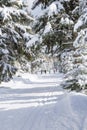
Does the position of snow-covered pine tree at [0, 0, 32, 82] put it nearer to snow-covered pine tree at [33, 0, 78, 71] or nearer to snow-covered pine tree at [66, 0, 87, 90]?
snow-covered pine tree at [33, 0, 78, 71]

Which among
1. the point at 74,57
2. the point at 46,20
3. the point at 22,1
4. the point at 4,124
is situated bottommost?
the point at 4,124

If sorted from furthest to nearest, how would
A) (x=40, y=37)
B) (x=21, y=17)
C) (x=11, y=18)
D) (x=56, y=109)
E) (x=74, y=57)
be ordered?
(x=21, y=17), (x=11, y=18), (x=74, y=57), (x=40, y=37), (x=56, y=109)

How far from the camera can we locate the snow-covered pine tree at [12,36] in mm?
18922

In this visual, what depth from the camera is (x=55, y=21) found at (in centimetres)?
1433

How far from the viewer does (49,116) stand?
9.67 metres

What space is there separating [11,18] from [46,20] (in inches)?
182

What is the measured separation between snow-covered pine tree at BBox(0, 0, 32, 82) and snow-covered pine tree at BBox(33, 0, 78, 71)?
414 centimetres

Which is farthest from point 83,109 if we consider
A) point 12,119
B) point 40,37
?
point 40,37

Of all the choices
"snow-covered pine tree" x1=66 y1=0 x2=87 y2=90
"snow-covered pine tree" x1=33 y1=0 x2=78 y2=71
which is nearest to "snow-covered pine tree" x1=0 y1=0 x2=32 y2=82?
"snow-covered pine tree" x1=33 y1=0 x2=78 y2=71

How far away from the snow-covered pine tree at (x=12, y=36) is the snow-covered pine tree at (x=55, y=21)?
4.14 meters

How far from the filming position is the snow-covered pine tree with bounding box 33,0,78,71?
44.2ft

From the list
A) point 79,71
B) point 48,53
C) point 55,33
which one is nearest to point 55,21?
point 55,33

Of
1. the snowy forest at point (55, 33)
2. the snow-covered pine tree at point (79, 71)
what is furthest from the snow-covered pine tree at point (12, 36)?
the snow-covered pine tree at point (79, 71)

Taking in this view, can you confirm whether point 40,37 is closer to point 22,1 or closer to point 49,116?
point 49,116
